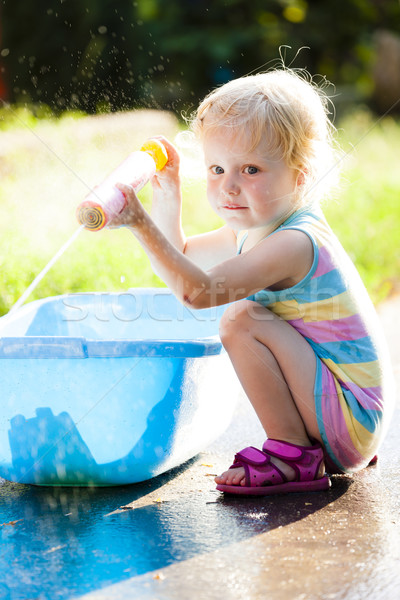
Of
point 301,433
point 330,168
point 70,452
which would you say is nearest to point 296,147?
point 330,168

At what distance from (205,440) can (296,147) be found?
0.72m

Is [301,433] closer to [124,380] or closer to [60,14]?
[124,380]

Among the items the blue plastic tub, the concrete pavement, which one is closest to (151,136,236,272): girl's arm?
the blue plastic tub

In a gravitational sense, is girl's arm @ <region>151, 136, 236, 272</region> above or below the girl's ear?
below

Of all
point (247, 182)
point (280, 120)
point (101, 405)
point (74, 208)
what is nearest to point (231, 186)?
point (247, 182)

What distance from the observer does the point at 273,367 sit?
1.66m

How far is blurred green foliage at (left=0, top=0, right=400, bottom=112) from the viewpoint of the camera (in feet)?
32.3

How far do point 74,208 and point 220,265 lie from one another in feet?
6.83

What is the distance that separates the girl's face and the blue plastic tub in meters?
0.31

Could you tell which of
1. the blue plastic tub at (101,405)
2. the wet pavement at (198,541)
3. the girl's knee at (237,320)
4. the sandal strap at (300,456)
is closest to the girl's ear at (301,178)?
the girl's knee at (237,320)

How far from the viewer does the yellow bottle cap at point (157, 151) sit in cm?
190

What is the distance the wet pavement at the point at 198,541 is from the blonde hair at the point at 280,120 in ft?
2.26

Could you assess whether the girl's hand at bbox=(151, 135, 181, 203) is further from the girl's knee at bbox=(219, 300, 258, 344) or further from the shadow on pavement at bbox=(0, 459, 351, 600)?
the shadow on pavement at bbox=(0, 459, 351, 600)

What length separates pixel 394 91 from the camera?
12.3 metres
